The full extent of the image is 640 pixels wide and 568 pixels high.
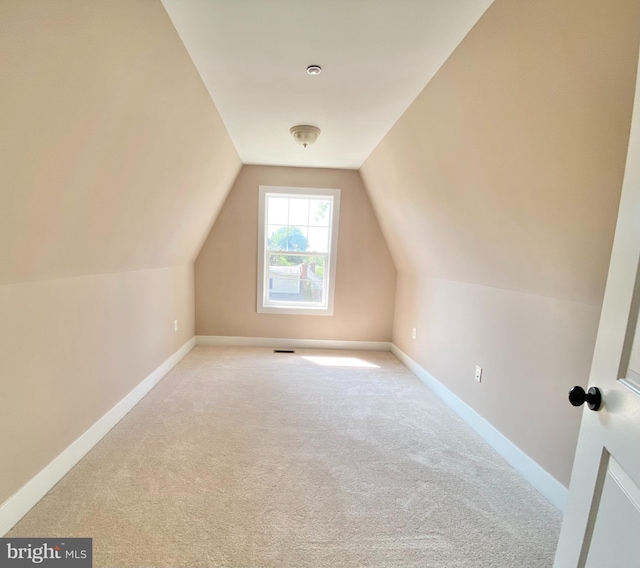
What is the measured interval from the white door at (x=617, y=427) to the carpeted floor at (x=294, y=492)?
2.35 feet

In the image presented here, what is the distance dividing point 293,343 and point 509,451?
2.70 m

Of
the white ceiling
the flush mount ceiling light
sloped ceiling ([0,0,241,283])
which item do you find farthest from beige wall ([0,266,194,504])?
the flush mount ceiling light

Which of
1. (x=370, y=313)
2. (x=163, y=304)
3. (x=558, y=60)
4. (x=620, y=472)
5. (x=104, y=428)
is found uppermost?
(x=558, y=60)

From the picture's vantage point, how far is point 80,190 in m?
1.45

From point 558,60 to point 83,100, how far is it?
1.75 metres

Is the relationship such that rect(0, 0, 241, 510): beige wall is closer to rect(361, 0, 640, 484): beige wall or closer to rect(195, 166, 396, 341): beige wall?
rect(195, 166, 396, 341): beige wall

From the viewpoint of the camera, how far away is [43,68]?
0.97m

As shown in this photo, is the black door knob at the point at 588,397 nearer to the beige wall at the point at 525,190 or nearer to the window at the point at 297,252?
the beige wall at the point at 525,190

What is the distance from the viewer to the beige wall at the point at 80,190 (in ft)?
3.32

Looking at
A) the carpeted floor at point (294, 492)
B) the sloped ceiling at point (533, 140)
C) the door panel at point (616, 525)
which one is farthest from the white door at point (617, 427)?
the carpeted floor at point (294, 492)

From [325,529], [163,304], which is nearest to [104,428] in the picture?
[163,304]

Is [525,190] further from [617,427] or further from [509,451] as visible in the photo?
[509,451]

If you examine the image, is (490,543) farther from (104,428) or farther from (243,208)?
→ (243,208)

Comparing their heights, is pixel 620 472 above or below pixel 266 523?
above
